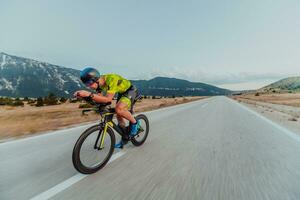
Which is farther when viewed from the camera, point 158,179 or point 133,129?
point 133,129

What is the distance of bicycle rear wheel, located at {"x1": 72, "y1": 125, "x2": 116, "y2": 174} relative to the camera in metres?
3.87

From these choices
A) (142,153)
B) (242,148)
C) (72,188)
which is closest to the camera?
(72,188)

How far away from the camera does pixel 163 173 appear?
157 inches

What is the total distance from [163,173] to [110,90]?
1808 mm

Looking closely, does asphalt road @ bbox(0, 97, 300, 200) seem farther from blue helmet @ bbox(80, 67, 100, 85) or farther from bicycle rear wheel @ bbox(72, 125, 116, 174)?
blue helmet @ bbox(80, 67, 100, 85)

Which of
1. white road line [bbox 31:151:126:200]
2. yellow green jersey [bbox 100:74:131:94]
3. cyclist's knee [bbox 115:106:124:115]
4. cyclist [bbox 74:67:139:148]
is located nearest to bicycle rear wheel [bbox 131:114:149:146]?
cyclist [bbox 74:67:139:148]

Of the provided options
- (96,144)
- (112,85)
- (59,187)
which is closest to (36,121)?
(96,144)

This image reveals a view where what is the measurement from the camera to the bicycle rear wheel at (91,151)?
3873mm

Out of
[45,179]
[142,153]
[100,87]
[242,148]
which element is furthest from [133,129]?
[242,148]

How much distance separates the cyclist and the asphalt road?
0.93m

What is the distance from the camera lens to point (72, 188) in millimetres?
3297

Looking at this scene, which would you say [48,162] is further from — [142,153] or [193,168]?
[193,168]

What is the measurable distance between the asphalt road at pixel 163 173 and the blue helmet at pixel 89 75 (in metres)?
1.60

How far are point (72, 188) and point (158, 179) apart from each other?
128cm
